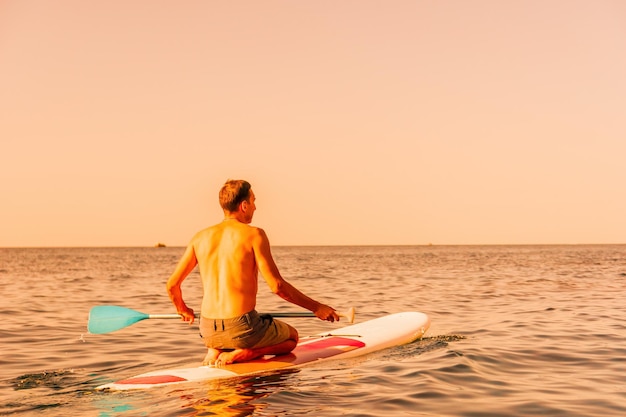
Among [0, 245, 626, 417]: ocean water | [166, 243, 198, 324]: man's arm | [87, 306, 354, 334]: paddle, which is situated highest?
[166, 243, 198, 324]: man's arm

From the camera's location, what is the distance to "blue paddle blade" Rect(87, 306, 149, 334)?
7992 mm

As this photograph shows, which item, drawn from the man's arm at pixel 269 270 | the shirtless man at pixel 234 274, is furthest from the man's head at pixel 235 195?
the man's arm at pixel 269 270

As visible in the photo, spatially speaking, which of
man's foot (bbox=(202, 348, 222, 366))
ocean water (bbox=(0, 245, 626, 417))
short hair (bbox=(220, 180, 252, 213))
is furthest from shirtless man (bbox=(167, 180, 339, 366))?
ocean water (bbox=(0, 245, 626, 417))

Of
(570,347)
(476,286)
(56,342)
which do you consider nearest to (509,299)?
(476,286)

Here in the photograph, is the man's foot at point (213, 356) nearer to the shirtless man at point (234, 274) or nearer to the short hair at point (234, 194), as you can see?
the shirtless man at point (234, 274)

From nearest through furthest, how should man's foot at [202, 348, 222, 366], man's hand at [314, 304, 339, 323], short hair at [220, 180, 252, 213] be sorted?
short hair at [220, 180, 252, 213]
man's hand at [314, 304, 339, 323]
man's foot at [202, 348, 222, 366]

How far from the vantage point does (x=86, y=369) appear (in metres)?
8.20

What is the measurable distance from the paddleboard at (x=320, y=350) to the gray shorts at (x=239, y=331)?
0.87ft

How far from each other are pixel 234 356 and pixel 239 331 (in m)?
0.46

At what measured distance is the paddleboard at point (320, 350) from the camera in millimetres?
6641

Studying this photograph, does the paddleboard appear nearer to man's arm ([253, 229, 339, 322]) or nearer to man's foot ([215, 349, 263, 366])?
man's foot ([215, 349, 263, 366])

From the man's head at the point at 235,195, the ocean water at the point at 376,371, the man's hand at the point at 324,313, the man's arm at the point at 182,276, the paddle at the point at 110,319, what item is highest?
the man's head at the point at 235,195

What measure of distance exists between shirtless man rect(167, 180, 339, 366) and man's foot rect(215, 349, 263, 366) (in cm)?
5

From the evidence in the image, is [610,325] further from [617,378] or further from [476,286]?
[476,286]
